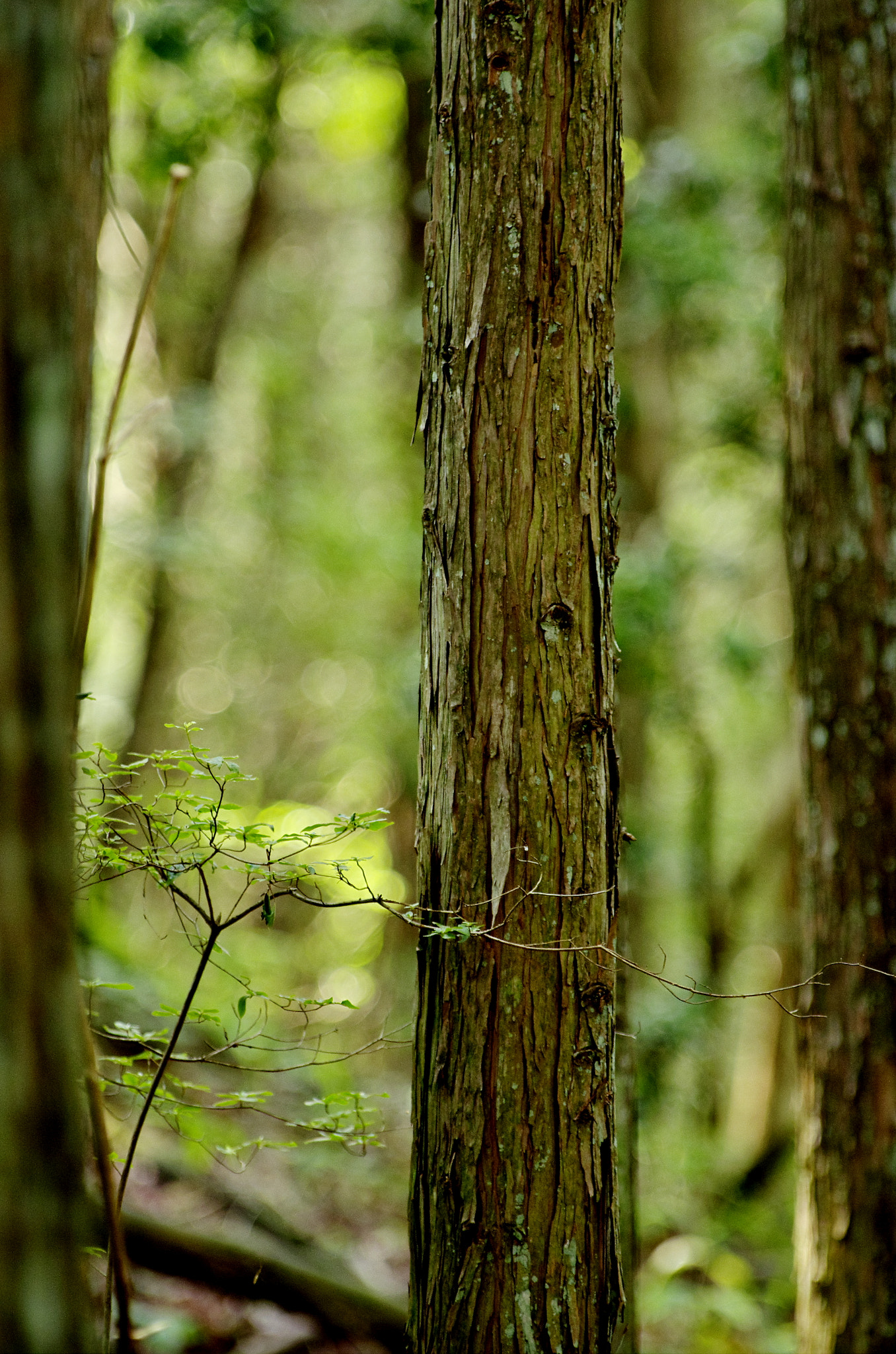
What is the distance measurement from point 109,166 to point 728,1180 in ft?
24.0

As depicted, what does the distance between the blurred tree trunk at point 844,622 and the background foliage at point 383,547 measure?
875 mm

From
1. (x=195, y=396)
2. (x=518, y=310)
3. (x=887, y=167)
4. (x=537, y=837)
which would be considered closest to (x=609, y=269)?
(x=518, y=310)

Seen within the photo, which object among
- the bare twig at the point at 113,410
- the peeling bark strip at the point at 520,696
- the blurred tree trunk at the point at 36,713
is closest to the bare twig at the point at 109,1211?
the peeling bark strip at the point at 520,696

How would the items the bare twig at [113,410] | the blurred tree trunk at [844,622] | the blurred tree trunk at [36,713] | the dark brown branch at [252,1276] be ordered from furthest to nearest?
the dark brown branch at [252,1276] → the blurred tree trunk at [844,622] → the bare twig at [113,410] → the blurred tree trunk at [36,713]

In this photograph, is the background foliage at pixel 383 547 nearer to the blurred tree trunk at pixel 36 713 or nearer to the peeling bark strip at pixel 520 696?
the peeling bark strip at pixel 520 696

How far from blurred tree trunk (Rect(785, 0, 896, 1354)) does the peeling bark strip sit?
173cm

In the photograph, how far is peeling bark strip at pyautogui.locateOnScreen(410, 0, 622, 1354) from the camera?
1.95 metres

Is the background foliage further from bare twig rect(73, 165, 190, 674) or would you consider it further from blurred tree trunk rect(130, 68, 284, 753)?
bare twig rect(73, 165, 190, 674)

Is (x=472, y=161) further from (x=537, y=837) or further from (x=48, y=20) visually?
(x=537, y=837)

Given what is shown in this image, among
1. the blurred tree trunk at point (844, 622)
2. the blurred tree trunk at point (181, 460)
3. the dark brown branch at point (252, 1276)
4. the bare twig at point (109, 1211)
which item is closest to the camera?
the bare twig at point (109, 1211)

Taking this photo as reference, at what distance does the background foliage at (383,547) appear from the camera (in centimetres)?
580

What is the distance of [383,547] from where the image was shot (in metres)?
8.49

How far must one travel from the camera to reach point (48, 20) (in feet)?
3.52

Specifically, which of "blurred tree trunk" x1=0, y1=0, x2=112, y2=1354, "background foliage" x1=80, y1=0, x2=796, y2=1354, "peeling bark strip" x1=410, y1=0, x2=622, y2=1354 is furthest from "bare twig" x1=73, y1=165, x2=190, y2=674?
"blurred tree trunk" x1=0, y1=0, x2=112, y2=1354
